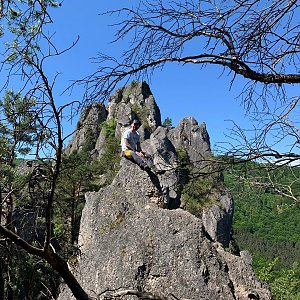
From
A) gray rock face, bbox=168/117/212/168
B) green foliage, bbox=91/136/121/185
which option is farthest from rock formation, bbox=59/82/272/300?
gray rock face, bbox=168/117/212/168

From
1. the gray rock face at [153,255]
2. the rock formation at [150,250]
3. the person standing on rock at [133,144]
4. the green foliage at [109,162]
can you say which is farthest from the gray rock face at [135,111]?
the person standing on rock at [133,144]

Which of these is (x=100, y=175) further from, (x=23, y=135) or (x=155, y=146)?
(x=23, y=135)

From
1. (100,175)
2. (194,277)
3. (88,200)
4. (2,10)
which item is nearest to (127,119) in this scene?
(100,175)

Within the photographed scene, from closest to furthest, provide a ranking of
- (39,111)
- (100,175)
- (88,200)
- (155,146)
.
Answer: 1. (39,111)
2. (88,200)
3. (155,146)
4. (100,175)

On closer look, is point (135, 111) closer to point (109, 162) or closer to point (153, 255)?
point (109, 162)

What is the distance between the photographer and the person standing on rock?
7434 millimetres

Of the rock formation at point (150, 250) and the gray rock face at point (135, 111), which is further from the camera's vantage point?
the gray rock face at point (135, 111)

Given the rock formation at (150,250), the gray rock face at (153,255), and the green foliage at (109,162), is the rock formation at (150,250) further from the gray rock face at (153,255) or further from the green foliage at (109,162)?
the green foliage at (109,162)

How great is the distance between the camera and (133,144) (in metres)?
7.94

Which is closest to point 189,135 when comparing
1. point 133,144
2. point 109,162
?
point 109,162

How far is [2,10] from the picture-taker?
3.42 meters

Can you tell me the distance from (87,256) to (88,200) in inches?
66.8

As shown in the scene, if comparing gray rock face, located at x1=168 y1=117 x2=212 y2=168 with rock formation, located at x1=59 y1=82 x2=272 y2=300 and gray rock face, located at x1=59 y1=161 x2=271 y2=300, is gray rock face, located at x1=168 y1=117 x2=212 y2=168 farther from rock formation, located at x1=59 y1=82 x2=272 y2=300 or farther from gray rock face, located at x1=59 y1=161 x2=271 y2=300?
gray rock face, located at x1=59 y1=161 x2=271 y2=300

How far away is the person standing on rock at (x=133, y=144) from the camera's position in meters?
7.43
